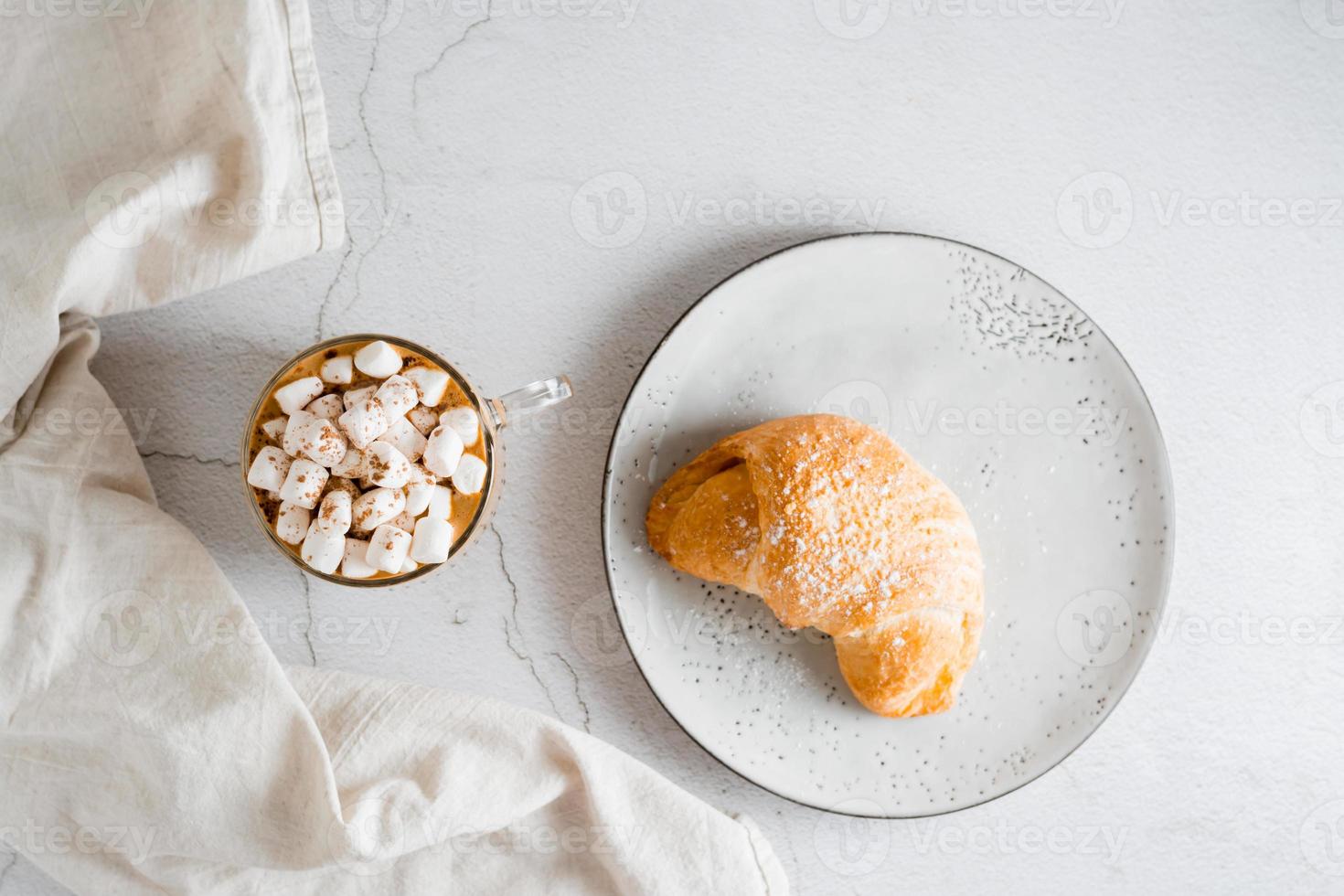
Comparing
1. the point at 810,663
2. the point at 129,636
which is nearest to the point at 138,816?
the point at 129,636

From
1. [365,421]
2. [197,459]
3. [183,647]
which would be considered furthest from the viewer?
[197,459]

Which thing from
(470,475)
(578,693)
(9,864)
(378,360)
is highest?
(378,360)

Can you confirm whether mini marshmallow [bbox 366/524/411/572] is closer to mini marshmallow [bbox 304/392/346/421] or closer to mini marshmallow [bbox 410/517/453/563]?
mini marshmallow [bbox 410/517/453/563]

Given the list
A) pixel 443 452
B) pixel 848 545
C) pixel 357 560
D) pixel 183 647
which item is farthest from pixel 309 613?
pixel 848 545

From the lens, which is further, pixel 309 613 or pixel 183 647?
pixel 309 613

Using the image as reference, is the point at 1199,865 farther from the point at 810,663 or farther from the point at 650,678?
the point at 650,678

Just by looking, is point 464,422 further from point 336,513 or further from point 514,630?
point 514,630

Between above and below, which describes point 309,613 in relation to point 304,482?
below
